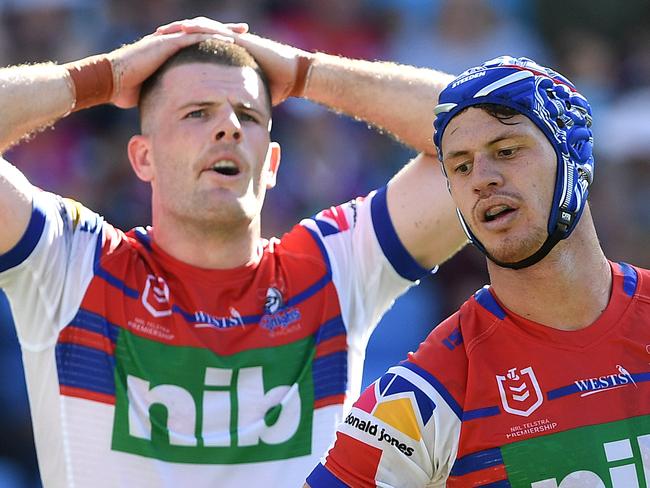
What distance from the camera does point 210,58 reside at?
16.6ft

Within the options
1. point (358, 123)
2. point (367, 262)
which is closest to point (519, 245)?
point (367, 262)

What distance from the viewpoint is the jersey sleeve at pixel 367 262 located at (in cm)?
502

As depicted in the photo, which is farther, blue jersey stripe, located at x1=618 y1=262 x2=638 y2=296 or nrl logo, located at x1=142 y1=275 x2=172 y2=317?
nrl logo, located at x1=142 y1=275 x2=172 y2=317

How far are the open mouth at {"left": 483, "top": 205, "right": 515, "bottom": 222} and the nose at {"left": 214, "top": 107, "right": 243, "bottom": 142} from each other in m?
1.66

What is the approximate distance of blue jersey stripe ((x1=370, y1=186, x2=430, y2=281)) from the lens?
5.02 metres

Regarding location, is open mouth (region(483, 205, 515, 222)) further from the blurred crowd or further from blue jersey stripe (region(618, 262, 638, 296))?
the blurred crowd

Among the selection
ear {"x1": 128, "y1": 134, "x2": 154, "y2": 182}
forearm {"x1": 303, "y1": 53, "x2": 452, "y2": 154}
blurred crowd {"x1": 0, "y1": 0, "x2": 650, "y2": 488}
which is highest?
blurred crowd {"x1": 0, "y1": 0, "x2": 650, "y2": 488}

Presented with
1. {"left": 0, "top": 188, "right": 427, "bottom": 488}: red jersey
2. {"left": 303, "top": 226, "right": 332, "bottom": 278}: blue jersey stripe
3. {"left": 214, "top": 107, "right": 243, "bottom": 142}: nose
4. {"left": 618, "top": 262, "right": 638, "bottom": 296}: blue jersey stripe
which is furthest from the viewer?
{"left": 303, "top": 226, "right": 332, "bottom": 278}: blue jersey stripe

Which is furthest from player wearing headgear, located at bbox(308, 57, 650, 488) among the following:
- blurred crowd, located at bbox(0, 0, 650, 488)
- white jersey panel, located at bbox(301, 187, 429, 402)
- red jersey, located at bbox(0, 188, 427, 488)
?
blurred crowd, located at bbox(0, 0, 650, 488)

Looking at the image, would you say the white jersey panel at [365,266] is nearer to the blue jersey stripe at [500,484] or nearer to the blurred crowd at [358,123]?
the blue jersey stripe at [500,484]

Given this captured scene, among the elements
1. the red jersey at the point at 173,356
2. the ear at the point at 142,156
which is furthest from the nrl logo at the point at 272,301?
the ear at the point at 142,156

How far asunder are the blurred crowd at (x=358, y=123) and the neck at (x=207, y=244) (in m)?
3.20

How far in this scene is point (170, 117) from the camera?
5059 millimetres

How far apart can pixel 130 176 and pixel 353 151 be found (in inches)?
66.9
